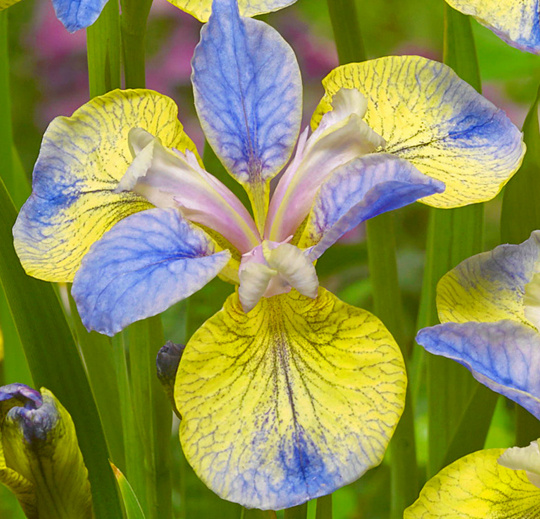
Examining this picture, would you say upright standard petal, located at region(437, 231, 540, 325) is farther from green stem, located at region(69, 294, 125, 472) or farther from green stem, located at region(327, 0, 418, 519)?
green stem, located at region(69, 294, 125, 472)

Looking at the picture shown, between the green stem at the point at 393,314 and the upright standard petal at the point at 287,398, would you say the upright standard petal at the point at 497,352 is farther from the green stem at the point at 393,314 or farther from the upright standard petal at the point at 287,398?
the green stem at the point at 393,314

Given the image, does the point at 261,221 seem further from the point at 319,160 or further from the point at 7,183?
the point at 7,183

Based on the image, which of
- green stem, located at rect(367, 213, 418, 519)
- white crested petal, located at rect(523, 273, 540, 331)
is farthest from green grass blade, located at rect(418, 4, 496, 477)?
white crested petal, located at rect(523, 273, 540, 331)

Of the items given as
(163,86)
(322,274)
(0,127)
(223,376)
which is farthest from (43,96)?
(223,376)

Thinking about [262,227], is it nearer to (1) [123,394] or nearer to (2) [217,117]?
(2) [217,117]

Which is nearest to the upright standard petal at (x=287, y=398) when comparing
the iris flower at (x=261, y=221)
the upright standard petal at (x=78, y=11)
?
the iris flower at (x=261, y=221)

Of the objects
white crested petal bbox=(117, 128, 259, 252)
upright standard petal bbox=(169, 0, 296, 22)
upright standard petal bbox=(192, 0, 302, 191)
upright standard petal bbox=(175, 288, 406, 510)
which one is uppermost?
upright standard petal bbox=(169, 0, 296, 22)

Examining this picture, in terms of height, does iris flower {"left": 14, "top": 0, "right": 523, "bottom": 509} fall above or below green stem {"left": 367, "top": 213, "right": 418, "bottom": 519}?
above
